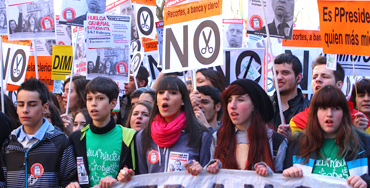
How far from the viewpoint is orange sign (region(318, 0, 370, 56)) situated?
5828 millimetres

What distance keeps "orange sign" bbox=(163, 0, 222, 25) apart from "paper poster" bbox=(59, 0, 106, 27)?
224cm

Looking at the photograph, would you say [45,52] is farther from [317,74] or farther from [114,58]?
[317,74]

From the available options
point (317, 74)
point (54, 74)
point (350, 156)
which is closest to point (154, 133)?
point (350, 156)

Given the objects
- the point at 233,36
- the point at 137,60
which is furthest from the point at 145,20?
the point at 233,36

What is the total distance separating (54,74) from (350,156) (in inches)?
231

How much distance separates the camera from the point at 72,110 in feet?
23.9

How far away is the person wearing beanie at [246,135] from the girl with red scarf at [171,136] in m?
0.17

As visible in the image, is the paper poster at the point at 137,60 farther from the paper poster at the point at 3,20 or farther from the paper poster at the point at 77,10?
the paper poster at the point at 3,20

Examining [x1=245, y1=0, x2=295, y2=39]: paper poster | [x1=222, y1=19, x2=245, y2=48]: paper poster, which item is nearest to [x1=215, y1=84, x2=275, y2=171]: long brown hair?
[x1=245, y1=0, x2=295, y2=39]: paper poster

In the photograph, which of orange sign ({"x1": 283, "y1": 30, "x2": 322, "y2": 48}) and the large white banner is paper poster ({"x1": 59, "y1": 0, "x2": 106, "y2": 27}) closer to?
orange sign ({"x1": 283, "y1": 30, "x2": 322, "y2": 48})

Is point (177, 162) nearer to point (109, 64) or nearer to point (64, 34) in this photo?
point (109, 64)

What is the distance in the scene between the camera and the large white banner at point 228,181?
3830mm

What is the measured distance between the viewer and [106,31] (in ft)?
25.4

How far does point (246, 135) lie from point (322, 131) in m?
0.57
